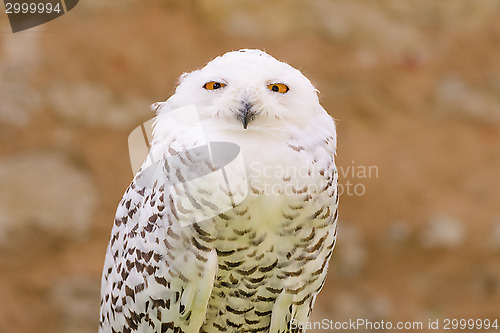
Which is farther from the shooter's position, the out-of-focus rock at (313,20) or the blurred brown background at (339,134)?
the out-of-focus rock at (313,20)

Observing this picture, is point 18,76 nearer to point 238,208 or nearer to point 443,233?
point 238,208

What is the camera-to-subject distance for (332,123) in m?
1.12

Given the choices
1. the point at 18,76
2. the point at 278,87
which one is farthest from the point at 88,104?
the point at 278,87

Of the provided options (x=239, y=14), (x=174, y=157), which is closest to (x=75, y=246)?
(x=239, y=14)

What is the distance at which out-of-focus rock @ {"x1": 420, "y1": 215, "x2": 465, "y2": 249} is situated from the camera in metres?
2.46

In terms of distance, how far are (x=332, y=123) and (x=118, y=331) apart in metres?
0.63

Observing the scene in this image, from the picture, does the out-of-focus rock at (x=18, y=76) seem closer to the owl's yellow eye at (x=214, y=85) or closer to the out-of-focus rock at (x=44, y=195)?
the out-of-focus rock at (x=44, y=195)

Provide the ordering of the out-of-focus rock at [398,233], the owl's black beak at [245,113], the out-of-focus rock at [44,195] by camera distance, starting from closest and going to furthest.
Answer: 1. the owl's black beak at [245,113]
2. the out-of-focus rock at [44,195]
3. the out-of-focus rock at [398,233]

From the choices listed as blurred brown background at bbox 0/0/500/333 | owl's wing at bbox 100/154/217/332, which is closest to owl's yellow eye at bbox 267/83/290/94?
owl's wing at bbox 100/154/217/332

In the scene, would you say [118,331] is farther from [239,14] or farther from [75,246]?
[239,14]

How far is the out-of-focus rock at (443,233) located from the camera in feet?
8.07

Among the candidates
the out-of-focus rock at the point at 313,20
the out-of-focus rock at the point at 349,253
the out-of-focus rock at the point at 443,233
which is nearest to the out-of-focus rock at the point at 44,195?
the out-of-focus rock at the point at 313,20

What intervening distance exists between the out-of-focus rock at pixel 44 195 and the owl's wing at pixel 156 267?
49.7 inches

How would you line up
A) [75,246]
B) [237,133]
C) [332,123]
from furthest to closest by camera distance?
1. [75,246]
2. [332,123]
3. [237,133]
